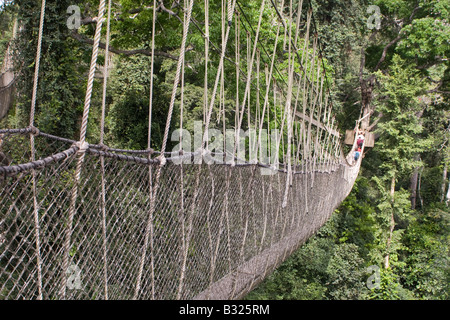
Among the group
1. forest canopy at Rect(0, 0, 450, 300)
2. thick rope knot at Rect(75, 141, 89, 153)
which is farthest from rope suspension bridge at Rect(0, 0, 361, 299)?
forest canopy at Rect(0, 0, 450, 300)

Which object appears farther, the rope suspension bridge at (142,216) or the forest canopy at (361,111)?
the forest canopy at (361,111)

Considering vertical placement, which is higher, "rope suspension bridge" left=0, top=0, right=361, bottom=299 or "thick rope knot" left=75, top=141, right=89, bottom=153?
"thick rope knot" left=75, top=141, right=89, bottom=153

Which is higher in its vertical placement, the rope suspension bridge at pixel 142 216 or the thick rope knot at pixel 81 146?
the thick rope knot at pixel 81 146

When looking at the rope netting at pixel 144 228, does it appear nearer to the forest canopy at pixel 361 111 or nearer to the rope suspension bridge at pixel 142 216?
the rope suspension bridge at pixel 142 216

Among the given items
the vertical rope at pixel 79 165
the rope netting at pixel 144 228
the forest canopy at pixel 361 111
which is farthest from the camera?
the forest canopy at pixel 361 111

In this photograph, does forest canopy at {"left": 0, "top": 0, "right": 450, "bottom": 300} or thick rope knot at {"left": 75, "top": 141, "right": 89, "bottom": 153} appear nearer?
thick rope knot at {"left": 75, "top": 141, "right": 89, "bottom": 153}

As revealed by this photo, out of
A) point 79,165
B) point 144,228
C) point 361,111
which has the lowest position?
point 144,228

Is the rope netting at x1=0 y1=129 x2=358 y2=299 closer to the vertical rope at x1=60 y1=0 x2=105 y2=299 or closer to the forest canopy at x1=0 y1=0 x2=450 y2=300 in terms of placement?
the vertical rope at x1=60 y1=0 x2=105 y2=299

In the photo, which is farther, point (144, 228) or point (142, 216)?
point (144, 228)

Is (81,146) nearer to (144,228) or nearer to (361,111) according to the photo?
(144,228)

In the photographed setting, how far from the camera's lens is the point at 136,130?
8578 mm

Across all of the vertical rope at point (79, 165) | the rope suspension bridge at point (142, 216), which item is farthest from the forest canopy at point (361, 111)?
the vertical rope at point (79, 165)

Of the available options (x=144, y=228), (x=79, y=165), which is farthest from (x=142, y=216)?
(x=79, y=165)
